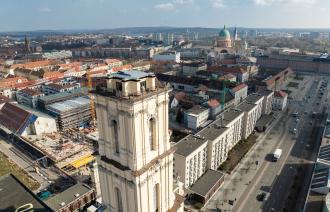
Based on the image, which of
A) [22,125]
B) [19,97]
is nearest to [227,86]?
[22,125]

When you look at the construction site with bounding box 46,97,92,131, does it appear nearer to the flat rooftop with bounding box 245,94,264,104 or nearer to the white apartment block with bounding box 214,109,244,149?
the white apartment block with bounding box 214,109,244,149

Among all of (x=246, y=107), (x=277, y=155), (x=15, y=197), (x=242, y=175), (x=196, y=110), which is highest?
(x=15, y=197)

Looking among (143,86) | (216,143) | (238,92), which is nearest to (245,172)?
(216,143)

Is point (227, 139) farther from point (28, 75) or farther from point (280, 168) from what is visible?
point (28, 75)

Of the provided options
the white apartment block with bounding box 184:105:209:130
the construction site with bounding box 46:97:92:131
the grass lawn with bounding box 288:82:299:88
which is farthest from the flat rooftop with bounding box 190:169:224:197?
the grass lawn with bounding box 288:82:299:88

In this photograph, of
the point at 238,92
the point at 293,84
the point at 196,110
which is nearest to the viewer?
the point at 196,110

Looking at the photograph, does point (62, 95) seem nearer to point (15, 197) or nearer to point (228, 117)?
point (228, 117)
